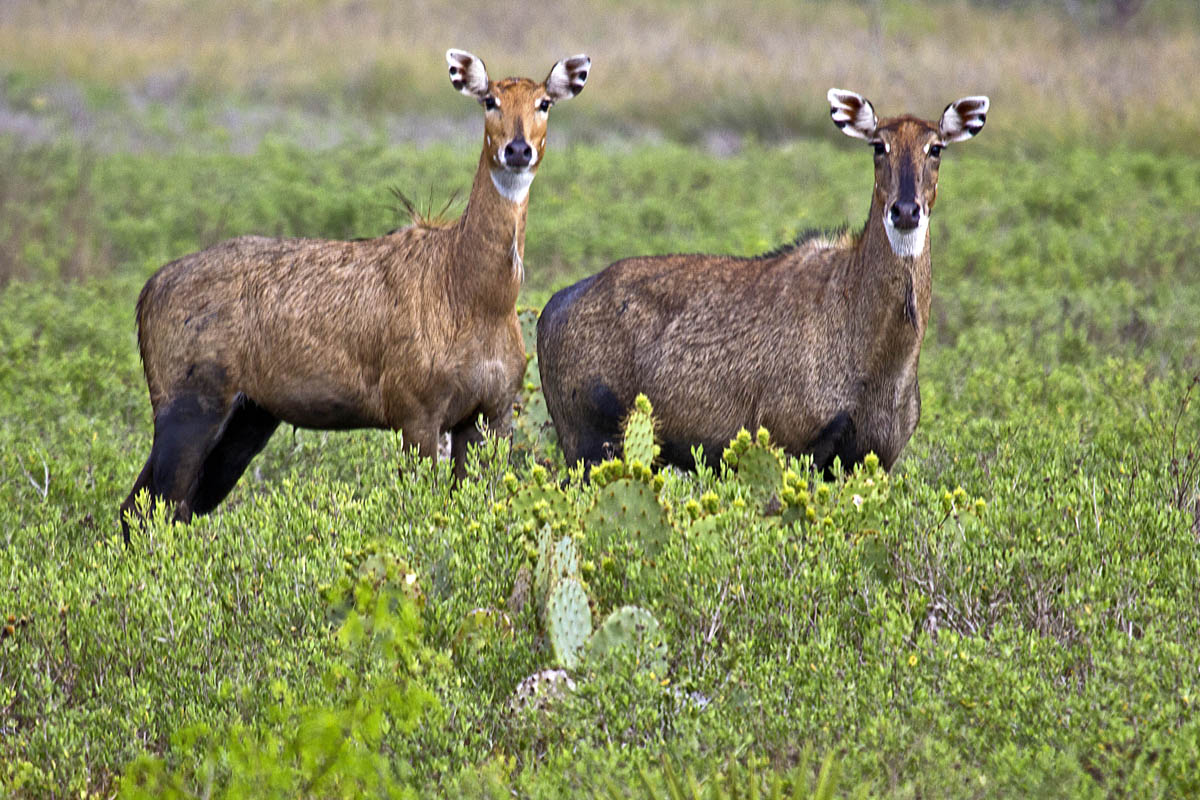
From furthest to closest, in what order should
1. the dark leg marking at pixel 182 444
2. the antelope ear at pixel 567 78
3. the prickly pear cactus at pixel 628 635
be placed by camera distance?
the antelope ear at pixel 567 78, the dark leg marking at pixel 182 444, the prickly pear cactus at pixel 628 635

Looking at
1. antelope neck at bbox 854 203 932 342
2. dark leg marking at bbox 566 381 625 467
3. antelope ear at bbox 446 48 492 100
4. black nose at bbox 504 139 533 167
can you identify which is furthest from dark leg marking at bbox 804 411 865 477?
antelope ear at bbox 446 48 492 100

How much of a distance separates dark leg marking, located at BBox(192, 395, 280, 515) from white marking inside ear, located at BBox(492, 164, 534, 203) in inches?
65.8

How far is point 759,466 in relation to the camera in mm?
6402

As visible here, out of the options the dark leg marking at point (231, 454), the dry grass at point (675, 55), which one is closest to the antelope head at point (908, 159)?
the dark leg marking at point (231, 454)

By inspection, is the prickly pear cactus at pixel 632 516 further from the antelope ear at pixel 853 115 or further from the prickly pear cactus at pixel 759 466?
the antelope ear at pixel 853 115

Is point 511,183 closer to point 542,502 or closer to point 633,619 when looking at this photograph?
point 542,502

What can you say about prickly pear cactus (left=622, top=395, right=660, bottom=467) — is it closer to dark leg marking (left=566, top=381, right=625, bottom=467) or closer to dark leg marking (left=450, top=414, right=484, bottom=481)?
dark leg marking (left=566, top=381, right=625, bottom=467)

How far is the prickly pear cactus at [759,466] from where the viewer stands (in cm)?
636

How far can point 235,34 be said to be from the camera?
105 ft

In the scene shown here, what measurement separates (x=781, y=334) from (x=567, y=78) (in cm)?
188

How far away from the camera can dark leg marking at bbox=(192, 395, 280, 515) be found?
795 cm

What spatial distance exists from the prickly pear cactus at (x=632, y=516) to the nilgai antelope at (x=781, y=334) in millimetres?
1114

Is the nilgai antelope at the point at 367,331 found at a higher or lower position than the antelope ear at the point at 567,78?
lower

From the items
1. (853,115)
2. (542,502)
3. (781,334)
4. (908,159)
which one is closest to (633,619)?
(542,502)
